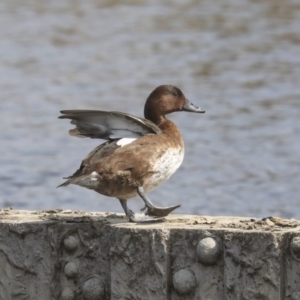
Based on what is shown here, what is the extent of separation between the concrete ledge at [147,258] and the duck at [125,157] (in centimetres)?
20

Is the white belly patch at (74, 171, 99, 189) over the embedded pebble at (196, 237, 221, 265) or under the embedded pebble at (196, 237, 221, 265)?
over

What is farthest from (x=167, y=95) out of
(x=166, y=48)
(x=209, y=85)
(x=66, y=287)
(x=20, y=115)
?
(x=166, y=48)

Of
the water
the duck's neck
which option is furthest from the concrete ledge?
the water

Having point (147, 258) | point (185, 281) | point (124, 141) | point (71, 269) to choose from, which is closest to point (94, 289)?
point (71, 269)

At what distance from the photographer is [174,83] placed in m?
17.7

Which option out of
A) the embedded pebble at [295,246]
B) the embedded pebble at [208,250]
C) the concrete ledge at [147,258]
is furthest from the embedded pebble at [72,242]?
the embedded pebble at [295,246]

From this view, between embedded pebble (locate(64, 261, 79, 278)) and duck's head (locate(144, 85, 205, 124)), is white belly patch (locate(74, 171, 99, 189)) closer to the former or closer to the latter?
embedded pebble (locate(64, 261, 79, 278))

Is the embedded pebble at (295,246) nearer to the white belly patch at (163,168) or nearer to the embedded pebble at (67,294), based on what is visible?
the white belly patch at (163,168)

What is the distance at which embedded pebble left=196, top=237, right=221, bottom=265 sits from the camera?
19.7ft

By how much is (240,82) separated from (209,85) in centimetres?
62

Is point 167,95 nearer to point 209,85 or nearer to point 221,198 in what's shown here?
point 221,198

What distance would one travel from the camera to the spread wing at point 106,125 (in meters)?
6.64

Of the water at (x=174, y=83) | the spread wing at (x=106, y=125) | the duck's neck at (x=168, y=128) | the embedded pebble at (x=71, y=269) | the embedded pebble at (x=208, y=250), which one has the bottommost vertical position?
the water at (x=174, y=83)

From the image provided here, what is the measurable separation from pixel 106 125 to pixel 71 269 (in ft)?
3.08
